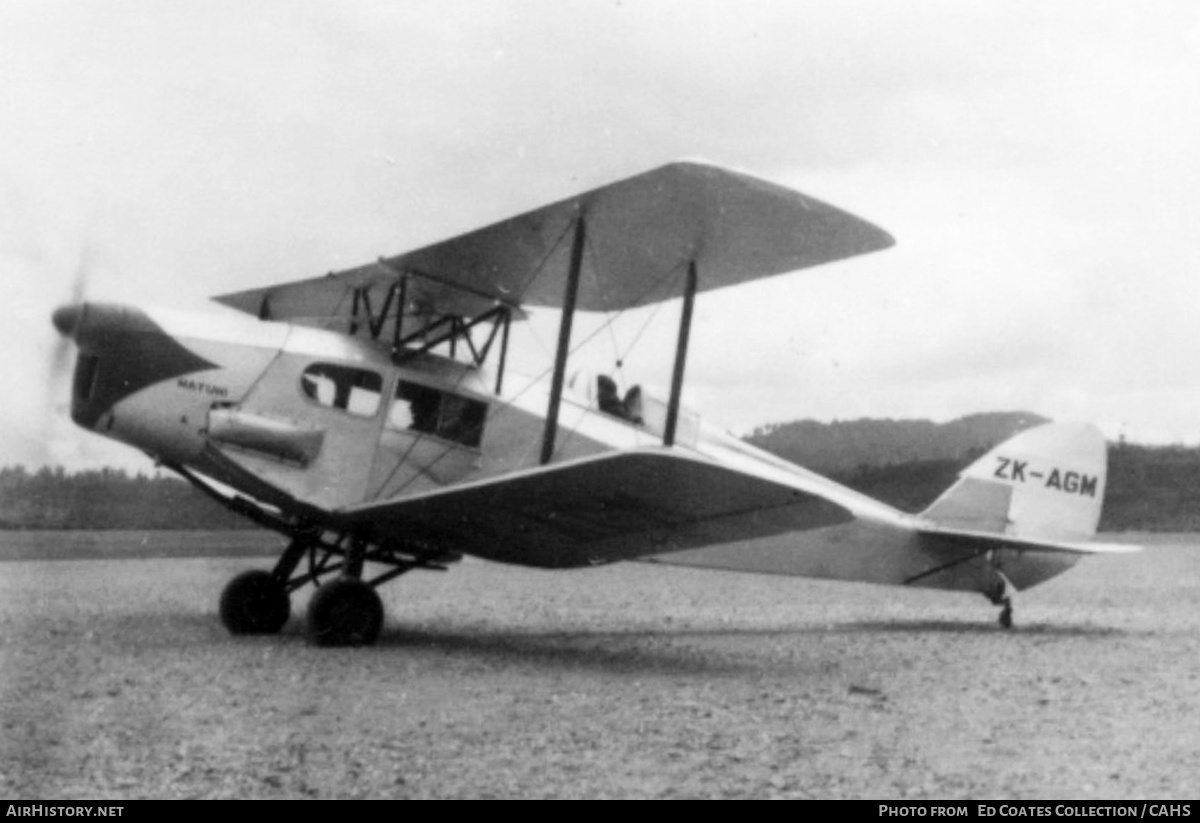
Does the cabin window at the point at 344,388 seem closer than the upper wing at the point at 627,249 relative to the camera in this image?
No

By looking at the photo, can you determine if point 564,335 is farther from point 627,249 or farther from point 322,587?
point 322,587

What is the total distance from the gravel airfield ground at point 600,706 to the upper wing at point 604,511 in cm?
78

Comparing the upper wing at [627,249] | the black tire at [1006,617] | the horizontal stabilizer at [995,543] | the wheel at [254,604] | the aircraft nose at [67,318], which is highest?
the upper wing at [627,249]

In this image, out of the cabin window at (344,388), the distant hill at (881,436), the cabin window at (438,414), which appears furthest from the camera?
the distant hill at (881,436)

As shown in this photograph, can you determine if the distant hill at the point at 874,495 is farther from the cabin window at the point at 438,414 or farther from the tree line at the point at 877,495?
the cabin window at the point at 438,414

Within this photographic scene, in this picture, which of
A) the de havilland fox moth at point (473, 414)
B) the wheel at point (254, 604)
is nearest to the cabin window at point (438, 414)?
the de havilland fox moth at point (473, 414)

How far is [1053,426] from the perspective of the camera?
11.3 meters

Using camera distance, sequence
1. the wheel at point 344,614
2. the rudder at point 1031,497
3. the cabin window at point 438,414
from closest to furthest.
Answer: the wheel at point 344,614 < the cabin window at point 438,414 < the rudder at point 1031,497

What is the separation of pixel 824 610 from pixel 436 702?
783cm

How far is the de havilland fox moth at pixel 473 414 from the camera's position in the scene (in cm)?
752

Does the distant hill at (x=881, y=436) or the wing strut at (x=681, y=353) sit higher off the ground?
the distant hill at (x=881, y=436)

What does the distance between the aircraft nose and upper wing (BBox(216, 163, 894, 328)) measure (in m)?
2.14

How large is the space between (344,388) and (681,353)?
2414 mm

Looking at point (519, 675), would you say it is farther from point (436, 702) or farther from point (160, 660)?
point (160, 660)
